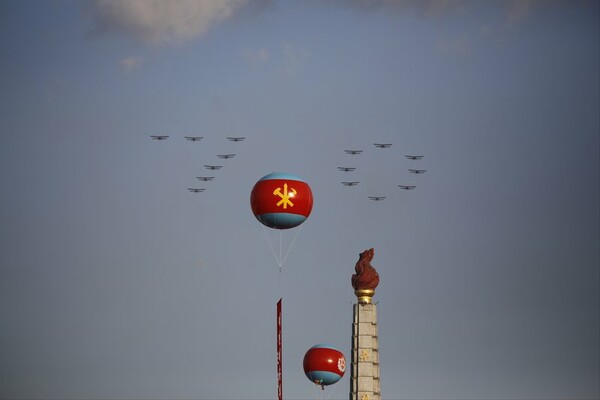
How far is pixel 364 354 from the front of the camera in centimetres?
5538

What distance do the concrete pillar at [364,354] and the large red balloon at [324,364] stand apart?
1.96 ft

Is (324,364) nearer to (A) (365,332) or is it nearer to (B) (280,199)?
(A) (365,332)

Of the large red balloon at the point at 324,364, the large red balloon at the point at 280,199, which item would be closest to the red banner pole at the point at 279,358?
the large red balloon at the point at 280,199

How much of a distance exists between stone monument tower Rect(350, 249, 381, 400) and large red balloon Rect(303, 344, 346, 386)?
610 millimetres

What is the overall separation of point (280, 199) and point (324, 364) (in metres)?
8.72

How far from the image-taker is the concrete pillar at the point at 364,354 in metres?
55.0

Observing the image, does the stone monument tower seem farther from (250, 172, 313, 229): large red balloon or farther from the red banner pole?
the red banner pole

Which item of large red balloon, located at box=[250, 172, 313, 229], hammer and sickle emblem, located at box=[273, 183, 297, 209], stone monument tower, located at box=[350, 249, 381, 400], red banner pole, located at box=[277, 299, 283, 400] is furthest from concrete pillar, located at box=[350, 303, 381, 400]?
red banner pole, located at box=[277, 299, 283, 400]

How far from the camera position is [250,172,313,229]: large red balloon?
167ft

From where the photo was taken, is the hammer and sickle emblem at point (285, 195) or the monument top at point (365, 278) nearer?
the hammer and sickle emblem at point (285, 195)

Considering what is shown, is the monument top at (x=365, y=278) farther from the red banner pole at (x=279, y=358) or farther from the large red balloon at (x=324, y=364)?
the red banner pole at (x=279, y=358)

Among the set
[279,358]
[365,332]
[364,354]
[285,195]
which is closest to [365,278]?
[365,332]

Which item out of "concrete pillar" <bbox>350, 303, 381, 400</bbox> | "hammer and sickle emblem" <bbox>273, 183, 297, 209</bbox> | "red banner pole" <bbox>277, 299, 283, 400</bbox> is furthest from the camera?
"concrete pillar" <bbox>350, 303, 381, 400</bbox>

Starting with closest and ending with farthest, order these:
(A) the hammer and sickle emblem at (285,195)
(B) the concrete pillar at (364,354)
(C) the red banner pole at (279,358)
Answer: (C) the red banner pole at (279,358), (A) the hammer and sickle emblem at (285,195), (B) the concrete pillar at (364,354)
